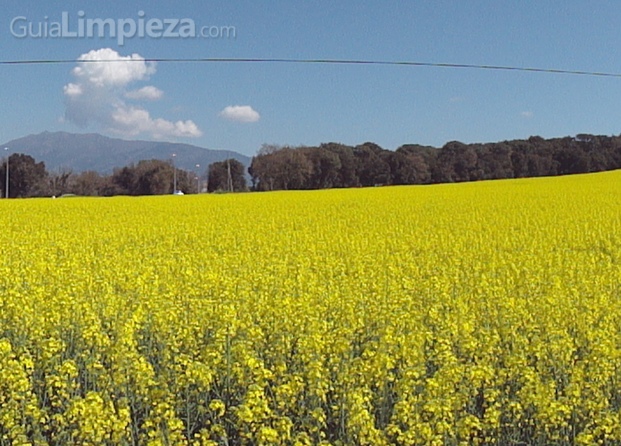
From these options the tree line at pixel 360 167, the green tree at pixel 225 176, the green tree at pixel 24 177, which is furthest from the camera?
the green tree at pixel 225 176

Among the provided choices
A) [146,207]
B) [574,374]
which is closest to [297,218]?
[146,207]

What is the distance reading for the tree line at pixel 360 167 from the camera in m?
70.8

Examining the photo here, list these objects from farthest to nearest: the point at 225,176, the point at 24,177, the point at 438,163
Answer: the point at 225,176 < the point at 24,177 < the point at 438,163

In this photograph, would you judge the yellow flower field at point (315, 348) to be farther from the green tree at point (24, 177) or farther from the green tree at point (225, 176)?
the green tree at point (225, 176)

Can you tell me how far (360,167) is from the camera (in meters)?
75.4

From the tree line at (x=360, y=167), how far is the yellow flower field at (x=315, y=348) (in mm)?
58794

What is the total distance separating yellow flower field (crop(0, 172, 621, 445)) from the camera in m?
4.25

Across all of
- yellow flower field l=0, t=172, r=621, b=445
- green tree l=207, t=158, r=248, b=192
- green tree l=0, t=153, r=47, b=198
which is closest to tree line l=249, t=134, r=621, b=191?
green tree l=207, t=158, r=248, b=192

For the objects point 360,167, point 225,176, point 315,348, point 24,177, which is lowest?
point 315,348

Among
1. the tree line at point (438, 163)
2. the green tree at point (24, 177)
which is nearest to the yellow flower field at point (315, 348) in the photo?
the tree line at point (438, 163)

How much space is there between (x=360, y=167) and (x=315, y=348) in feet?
232

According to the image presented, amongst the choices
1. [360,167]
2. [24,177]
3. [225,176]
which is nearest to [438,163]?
[360,167]

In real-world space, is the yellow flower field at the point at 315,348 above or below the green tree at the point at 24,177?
below

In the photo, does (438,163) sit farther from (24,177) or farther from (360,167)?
(24,177)
